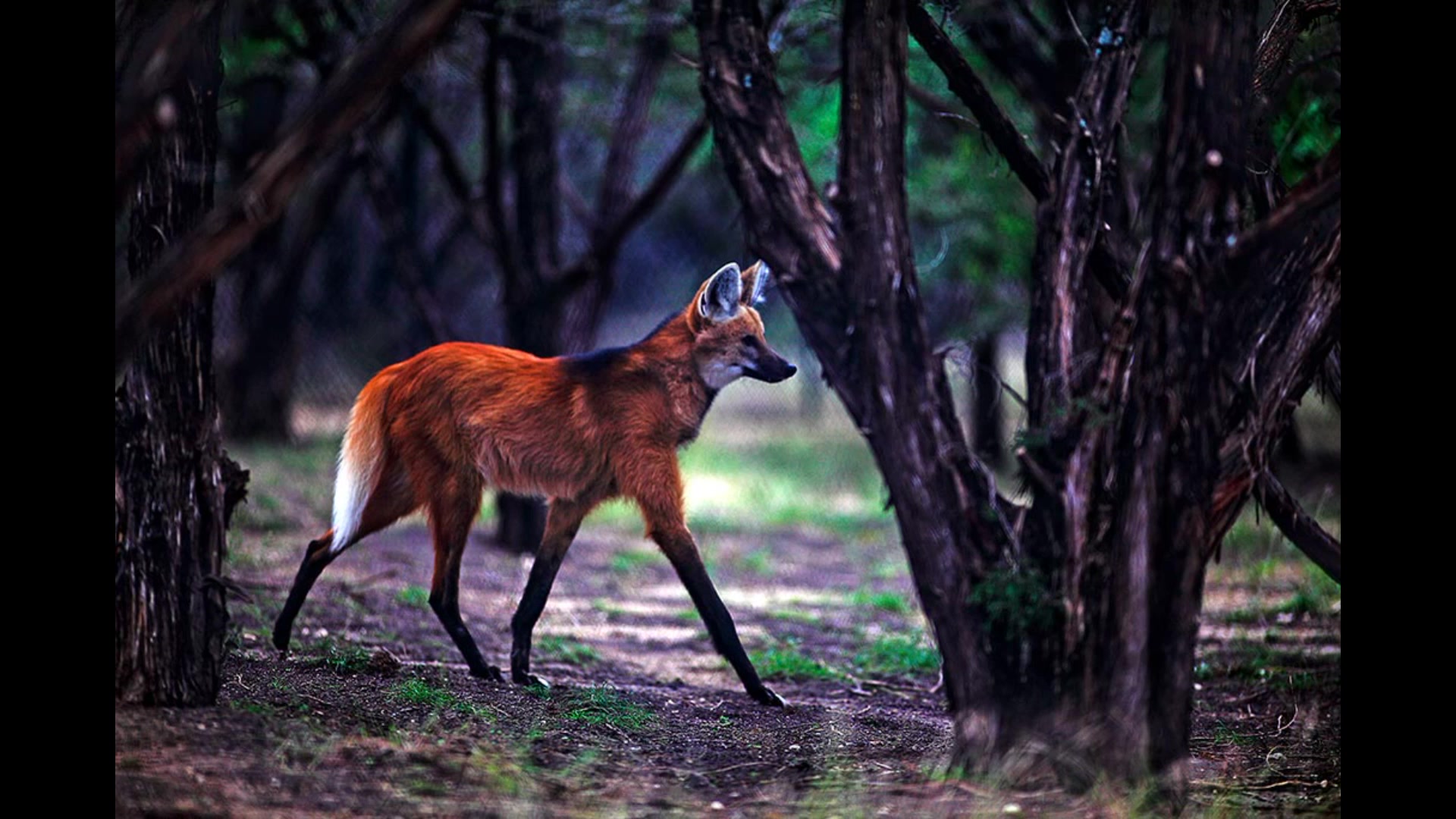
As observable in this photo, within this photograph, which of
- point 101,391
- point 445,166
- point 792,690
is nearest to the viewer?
point 101,391

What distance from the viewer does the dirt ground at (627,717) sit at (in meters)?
2.94

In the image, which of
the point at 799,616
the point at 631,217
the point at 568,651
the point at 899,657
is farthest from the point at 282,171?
the point at 631,217

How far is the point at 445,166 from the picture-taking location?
714 centimetres

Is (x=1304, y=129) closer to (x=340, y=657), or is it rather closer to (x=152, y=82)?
(x=340, y=657)

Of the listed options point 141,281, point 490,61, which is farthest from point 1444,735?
point 490,61

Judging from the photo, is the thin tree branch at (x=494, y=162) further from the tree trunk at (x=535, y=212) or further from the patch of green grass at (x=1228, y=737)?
the patch of green grass at (x=1228, y=737)

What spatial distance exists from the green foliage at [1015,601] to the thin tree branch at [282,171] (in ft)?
6.14

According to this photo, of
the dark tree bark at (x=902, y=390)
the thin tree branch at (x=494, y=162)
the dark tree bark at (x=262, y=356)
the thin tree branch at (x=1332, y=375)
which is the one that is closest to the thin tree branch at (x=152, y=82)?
the dark tree bark at (x=902, y=390)

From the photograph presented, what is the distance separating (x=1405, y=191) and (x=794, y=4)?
3401mm

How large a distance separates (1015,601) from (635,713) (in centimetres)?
135

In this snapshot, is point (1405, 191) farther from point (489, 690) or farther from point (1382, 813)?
point (489, 690)

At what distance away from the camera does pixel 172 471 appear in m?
3.30

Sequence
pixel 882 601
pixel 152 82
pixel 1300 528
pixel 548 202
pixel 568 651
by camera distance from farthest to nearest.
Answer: pixel 548 202
pixel 882 601
pixel 568 651
pixel 1300 528
pixel 152 82

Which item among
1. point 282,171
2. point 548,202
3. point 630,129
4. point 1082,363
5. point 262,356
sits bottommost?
point 1082,363
